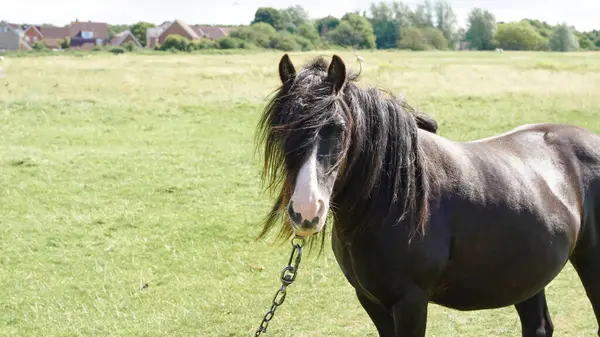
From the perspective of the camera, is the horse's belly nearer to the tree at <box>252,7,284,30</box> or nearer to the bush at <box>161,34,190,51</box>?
the bush at <box>161,34,190,51</box>

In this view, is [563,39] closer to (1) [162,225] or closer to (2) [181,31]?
(2) [181,31]

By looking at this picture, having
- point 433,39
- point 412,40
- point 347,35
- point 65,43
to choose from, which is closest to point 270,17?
point 433,39

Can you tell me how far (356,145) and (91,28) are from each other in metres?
106

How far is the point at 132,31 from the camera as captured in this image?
9731 cm

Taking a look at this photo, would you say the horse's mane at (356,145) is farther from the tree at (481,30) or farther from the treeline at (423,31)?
the tree at (481,30)

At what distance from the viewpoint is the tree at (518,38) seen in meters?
71.6

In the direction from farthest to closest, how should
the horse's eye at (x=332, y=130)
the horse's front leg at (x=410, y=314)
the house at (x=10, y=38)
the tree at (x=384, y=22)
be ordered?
1. the house at (x=10, y=38)
2. the tree at (x=384, y=22)
3. the horse's front leg at (x=410, y=314)
4. the horse's eye at (x=332, y=130)

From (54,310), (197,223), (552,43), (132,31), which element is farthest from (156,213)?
(132,31)

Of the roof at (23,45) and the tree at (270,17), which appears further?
the roof at (23,45)

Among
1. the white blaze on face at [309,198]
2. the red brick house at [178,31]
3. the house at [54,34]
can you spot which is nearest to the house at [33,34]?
the house at [54,34]

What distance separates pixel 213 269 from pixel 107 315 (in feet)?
4.69

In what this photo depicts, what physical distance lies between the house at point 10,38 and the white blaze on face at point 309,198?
314ft

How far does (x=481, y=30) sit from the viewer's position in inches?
2926

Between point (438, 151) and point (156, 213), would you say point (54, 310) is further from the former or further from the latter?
point (438, 151)
